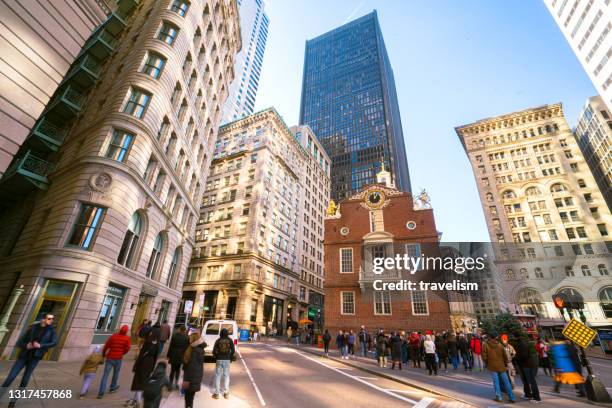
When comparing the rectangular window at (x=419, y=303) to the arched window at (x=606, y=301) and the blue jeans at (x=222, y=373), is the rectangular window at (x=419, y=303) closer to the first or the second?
the blue jeans at (x=222, y=373)

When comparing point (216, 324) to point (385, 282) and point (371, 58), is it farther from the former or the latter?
point (371, 58)

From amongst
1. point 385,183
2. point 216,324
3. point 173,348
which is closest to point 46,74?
point 173,348

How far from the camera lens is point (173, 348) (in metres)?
8.35

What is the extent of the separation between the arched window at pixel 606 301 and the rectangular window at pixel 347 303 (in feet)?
161

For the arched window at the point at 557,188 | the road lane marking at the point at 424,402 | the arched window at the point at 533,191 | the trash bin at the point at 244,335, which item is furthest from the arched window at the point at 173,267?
the arched window at the point at 557,188

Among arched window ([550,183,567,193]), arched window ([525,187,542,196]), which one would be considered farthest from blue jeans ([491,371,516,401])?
arched window ([550,183,567,193])

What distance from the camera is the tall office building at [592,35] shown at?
163 feet

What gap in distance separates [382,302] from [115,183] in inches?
974

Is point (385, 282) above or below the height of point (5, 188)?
below

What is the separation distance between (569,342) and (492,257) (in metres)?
58.9

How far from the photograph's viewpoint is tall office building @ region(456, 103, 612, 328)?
50500mm

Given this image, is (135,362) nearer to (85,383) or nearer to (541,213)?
→ (85,383)

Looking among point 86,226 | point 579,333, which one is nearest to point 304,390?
point 579,333

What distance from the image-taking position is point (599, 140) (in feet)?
221
